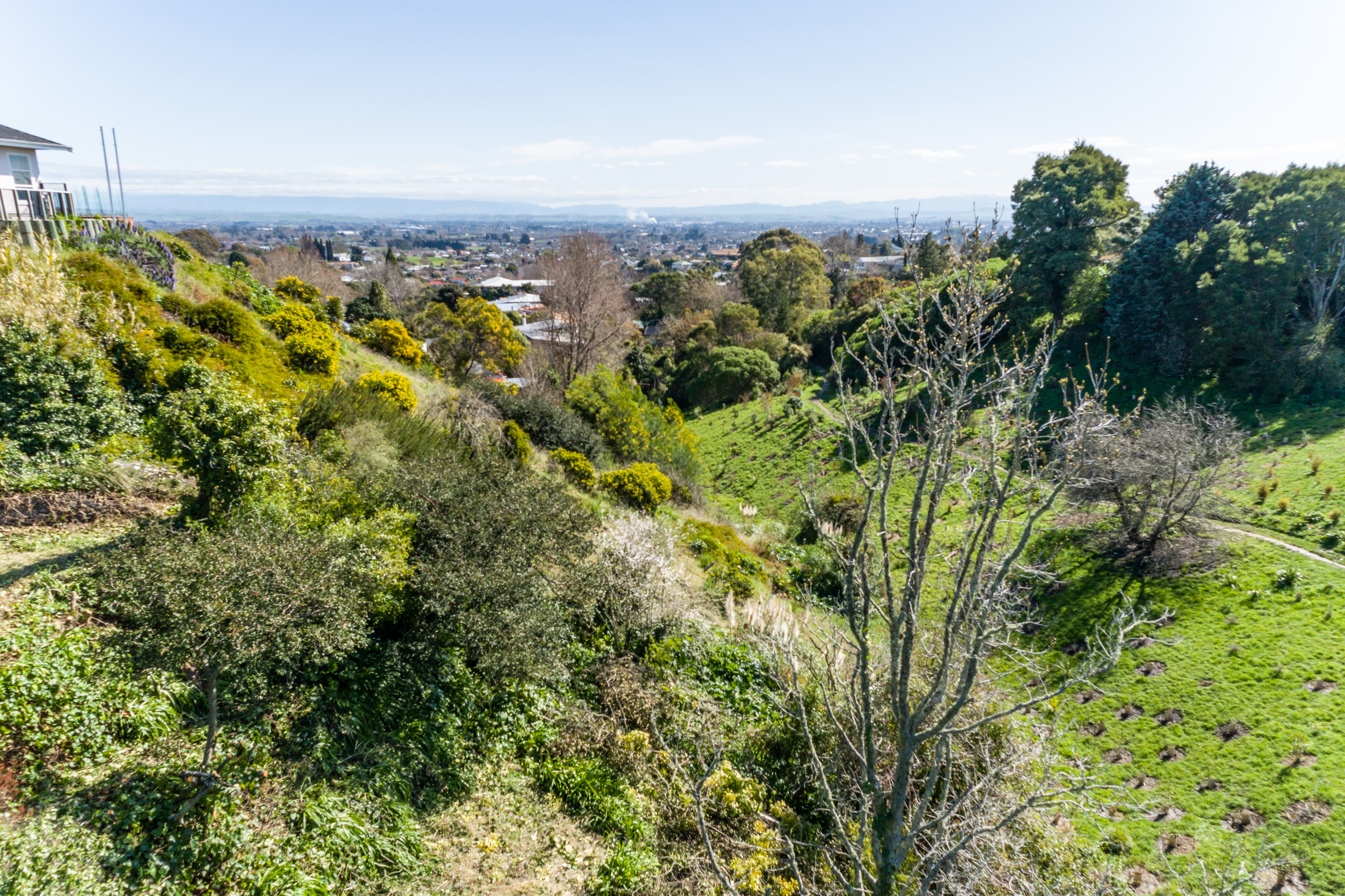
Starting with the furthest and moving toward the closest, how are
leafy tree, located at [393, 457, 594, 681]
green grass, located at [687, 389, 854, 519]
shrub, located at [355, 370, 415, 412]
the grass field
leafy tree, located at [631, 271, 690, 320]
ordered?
leafy tree, located at [631, 271, 690, 320] → green grass, located at [687, 389, 854, 519] → shrub, located at [355, 370, 415, 412] → the grass field → leafy tree, located at [393, 457, 594, 681]

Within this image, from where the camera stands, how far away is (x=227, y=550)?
203 inches

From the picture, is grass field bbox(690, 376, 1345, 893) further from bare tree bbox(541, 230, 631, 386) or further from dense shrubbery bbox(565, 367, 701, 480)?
bare tree bbox(541, 230, 631, 386)

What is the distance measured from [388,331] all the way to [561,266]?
258 inches

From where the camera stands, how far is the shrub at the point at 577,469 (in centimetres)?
1503

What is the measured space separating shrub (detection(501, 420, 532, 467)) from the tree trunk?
28.0 ft

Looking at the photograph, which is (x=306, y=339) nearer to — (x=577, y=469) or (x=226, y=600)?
(x=577, y=469)

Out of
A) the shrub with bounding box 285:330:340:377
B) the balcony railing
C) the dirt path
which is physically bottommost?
the dirt path

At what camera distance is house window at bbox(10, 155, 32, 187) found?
1485 cm

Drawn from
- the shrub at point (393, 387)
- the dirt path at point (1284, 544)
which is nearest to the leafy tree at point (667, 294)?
the shrub at point (393, 387)

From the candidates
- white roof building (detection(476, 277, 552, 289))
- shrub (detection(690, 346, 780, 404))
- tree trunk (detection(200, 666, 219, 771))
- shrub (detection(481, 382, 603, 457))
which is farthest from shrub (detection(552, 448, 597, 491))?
white roof building (detection(476, 277, 552, 289))

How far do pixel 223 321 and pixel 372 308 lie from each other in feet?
77.5

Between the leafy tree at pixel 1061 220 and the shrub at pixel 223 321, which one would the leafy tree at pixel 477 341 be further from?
the leafy tree at pixel 1061 220

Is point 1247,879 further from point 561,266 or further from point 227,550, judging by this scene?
point 561,266

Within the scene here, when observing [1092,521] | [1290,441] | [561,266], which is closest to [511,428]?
[561,266]
